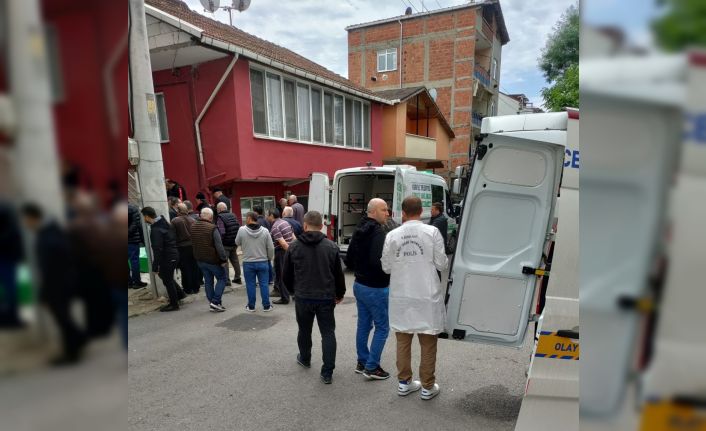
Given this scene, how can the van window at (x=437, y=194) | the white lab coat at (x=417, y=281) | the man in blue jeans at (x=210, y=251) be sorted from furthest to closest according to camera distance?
the van window at (x=437, y=194) → the man in blue jeans at (x=210, y=251) → the white lab coat at (x=417, y=281)

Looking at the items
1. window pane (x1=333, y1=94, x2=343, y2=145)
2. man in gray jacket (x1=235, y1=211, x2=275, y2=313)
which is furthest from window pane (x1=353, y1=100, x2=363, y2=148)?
man in gray jacket (x1=235, y1=211, x2=275, y2=313)

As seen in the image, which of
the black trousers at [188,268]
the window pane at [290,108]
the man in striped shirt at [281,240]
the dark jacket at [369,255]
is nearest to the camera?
the dark jacket at [369,255]

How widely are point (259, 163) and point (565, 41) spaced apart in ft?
36.4

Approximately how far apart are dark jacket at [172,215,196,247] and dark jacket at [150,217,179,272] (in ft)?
0.88

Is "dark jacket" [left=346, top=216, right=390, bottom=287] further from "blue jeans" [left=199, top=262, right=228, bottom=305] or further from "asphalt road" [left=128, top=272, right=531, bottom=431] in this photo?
"blue jeans" [left=199, top=262, right=228, bottom=305]

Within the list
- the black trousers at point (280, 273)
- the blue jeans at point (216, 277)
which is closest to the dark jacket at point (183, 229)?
the blue jeans at point (216, 277)

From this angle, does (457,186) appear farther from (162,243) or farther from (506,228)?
(162,243)

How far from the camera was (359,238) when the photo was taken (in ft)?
13.2

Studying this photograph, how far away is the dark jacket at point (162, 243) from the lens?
6227 mm

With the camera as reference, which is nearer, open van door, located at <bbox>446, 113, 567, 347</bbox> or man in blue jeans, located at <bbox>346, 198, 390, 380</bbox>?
open van door, located at <bbox>446, 113, 567, 347</bbox>

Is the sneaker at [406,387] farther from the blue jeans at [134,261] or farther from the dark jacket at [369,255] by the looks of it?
the blue jeans at [134,261]

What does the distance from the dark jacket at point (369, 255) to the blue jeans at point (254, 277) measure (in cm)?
261

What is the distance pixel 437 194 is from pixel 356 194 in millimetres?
2328

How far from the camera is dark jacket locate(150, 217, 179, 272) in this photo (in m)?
6.23
